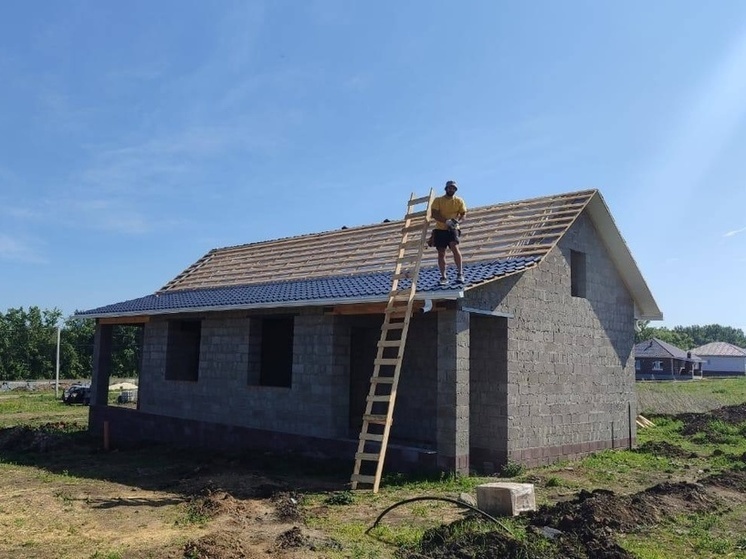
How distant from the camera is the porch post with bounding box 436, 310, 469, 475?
32.8 ft

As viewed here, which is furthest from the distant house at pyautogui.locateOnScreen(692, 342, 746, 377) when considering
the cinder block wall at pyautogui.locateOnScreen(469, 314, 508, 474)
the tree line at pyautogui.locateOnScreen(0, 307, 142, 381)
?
the cinder block wall at pyautogui.locateOnScreen(469, 314, 508, 474)

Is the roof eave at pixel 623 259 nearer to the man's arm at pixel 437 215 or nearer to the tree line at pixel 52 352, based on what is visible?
the man's arm at pixel 437 215

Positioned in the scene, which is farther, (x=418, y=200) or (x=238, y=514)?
(x=418, y=200)

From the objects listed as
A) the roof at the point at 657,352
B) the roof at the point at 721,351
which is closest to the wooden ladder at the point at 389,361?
the roof at the point at 657,352

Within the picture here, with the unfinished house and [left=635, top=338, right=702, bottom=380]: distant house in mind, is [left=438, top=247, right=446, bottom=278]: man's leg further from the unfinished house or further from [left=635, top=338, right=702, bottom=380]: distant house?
[left=635, top=338, right=702, bottom=380]: distant house

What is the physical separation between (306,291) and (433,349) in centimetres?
282

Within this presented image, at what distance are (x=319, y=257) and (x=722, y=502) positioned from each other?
34.4ft

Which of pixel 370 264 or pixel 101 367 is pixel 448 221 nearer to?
pixel 370 264

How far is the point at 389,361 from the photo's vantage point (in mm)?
9680

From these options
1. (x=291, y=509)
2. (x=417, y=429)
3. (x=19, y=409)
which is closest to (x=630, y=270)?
(x=417, y=429)

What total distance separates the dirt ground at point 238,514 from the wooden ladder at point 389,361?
642mm

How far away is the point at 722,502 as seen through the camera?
888 centimetres

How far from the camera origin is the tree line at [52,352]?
52375 mm

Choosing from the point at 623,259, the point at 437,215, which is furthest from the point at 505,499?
the point at 623,259
